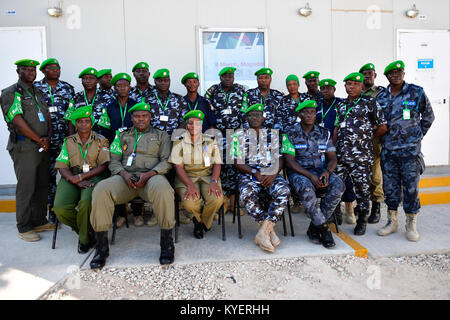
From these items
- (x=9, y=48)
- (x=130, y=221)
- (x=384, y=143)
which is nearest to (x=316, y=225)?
(x=384, y=143)

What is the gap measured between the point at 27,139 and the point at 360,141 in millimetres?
3952

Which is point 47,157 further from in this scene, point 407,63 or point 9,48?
point 407,63

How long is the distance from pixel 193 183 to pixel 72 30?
11.7ft

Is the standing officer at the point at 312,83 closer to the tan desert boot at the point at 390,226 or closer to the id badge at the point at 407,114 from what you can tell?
the id badge at the point at 407,114

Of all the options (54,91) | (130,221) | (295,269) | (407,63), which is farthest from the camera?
(407,63)

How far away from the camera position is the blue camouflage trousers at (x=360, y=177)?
3848mm

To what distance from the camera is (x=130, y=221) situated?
176 inches

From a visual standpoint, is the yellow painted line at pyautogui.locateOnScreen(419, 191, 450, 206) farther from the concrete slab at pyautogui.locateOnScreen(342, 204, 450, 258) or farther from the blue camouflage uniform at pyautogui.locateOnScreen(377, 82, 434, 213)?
the blue camouflage uniform at pyautogui.locateOnScreen(377, 82, 434, 213)

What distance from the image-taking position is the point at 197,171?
3.76 meters

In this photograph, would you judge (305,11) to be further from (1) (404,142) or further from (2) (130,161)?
(2) (130,161)

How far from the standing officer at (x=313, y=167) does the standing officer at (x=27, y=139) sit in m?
2.94

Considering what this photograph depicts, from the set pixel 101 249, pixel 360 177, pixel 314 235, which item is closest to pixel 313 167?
pixel 360 177

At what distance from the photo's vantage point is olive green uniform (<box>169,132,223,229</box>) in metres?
3.62

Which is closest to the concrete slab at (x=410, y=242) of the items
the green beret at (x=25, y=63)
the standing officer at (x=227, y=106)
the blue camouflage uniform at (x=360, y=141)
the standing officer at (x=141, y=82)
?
the blue camouflage uniform at (x=360, y=141)
